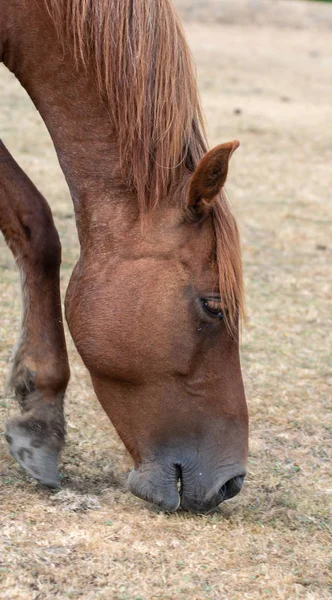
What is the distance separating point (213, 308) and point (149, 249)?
0.93ft

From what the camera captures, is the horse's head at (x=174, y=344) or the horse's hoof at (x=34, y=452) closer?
the horse's head at (x=174, y=344)

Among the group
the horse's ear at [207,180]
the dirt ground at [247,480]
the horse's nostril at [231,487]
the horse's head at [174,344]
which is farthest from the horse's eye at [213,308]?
the dirt ground at [247,480]

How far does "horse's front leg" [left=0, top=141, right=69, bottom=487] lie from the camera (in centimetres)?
322

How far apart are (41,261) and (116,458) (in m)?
0.84

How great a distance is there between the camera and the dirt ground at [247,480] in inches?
104

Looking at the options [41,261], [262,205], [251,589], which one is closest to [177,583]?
[251,589]

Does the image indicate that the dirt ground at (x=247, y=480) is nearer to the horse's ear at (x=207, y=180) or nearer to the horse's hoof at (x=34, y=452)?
the horse's hoof at (x=34, y=452)

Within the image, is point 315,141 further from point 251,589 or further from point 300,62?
point 251,589

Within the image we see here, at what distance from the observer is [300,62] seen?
16.7 metres

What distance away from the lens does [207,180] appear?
9.24 ft

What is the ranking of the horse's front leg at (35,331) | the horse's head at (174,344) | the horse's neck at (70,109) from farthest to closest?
the horse's front leg at (35,331) < the horse's neck at (70,109) < the horse's head at (174,344)

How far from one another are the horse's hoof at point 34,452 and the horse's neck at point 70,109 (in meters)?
0.77

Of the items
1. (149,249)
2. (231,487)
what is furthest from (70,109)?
(231,487)

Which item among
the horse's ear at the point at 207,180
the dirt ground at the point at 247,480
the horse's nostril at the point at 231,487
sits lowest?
the dirt ground at the point at 247,480
